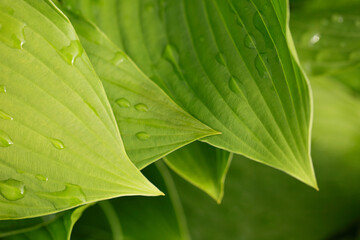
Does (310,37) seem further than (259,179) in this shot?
No

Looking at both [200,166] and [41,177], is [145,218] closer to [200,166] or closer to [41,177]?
[200,166]

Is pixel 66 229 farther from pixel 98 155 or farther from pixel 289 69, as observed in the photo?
pixel 289 69

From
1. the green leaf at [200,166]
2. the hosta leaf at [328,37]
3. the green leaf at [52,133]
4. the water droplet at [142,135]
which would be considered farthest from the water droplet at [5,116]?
the hosta leaf at [328,37]

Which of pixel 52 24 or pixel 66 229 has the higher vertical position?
pixel 52 24

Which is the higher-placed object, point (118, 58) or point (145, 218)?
point (118, 58)

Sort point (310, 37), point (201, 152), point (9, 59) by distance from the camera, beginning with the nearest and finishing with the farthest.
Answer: point (9, 59)
point (201, 152)
point (310, 37)

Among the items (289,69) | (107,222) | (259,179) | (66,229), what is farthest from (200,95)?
(259,179)

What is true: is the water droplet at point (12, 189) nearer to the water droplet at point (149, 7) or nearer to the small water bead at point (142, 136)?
the small water bead at point (142, 136)

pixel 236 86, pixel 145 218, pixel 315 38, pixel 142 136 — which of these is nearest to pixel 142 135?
pixel 142 136

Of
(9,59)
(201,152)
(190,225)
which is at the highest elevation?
(9,59)
